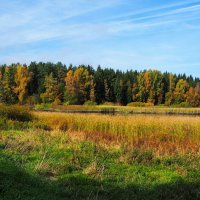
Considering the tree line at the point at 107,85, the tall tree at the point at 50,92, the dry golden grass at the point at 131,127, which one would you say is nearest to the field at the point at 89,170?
the dry golden grass at the point at 131,127

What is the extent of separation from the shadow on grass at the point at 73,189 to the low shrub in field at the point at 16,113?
12.0 meters

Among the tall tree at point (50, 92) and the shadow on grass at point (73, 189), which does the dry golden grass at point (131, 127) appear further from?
the tall tree at point (50, 92)

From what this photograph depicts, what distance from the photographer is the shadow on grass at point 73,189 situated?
615cm

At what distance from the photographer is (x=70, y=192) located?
713 cm

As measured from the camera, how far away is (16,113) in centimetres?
2083

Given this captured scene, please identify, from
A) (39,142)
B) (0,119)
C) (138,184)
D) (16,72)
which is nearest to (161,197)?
(138,184)

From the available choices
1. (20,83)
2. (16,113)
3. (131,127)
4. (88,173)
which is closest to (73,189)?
(88,173)

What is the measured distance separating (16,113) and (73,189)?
14137mm

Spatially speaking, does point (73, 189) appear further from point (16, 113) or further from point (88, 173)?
point (16, 113)

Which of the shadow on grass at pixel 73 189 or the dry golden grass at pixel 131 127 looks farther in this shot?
the dry golden grass at pixel 131 127

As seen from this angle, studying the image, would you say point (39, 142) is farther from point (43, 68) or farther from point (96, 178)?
point (43, 68)

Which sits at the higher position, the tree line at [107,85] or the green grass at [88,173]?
the tree line at [107,85]

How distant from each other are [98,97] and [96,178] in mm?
76075

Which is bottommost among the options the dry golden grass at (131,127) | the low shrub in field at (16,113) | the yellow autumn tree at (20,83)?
the dry golden grass at (131,127)
